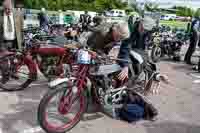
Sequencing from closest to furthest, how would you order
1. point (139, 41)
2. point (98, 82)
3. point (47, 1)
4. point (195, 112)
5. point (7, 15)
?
point (98, 82) < point (195, 112) < point (7, 15) < point (139, 41) < point (47, 1)

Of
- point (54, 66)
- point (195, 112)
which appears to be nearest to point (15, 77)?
point (54, 66)

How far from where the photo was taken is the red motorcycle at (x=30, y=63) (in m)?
5.23

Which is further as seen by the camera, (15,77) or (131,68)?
(15,77)

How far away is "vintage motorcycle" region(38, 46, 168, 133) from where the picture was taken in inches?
145

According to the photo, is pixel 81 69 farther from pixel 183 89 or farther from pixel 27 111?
pixel 183 89

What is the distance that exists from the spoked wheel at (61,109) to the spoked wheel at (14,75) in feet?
5.45

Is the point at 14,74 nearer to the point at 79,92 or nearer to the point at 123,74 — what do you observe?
the point at 79,92

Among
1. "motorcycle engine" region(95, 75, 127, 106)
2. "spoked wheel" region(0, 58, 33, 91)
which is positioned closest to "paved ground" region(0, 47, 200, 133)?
"spoked wheel" region(0, 58, 33, 91)

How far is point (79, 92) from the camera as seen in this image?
152 inches

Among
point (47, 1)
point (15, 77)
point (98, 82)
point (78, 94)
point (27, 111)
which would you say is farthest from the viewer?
point (47, 1)

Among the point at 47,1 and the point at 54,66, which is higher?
the point at 47,1

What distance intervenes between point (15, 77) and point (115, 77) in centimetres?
216

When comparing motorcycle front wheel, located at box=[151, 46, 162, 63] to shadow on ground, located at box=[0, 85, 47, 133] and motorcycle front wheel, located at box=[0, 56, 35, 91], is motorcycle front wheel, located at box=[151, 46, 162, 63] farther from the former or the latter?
motorcycle front wheel, located at box=[0, 56, 35, 91]

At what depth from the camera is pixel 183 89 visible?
6.51m
